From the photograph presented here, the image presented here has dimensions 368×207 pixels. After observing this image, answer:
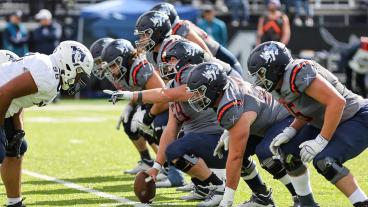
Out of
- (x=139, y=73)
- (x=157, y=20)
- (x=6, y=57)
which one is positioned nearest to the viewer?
(x=6, y=57)

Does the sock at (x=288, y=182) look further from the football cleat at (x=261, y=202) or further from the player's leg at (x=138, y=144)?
the player's leg at (x=138, y=144)

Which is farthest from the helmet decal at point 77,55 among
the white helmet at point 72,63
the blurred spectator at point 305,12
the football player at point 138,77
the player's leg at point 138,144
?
the blurred spectator at point 305,12

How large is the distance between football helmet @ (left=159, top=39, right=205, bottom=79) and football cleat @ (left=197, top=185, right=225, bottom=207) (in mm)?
1029

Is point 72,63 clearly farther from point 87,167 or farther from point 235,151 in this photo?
point 87,167

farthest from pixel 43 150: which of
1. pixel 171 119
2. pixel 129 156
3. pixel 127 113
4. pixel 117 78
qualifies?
pixel 171 119

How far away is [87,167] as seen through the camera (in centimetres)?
977

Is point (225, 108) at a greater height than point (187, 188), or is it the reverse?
point (225, 108)

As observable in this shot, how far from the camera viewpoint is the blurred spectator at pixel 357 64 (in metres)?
17.6

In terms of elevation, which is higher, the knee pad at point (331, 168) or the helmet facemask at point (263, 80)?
the helmet facemask at point (263, 80)

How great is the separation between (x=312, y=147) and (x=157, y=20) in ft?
9.08

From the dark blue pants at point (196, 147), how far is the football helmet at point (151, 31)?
131 cm

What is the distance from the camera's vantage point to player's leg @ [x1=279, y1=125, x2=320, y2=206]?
20.7ft

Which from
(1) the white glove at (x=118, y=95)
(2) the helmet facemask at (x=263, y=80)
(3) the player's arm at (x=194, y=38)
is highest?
(2) the helmet facemask at (x=263, y=80)

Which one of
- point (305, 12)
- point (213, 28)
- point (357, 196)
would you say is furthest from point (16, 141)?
point (305, 12)
